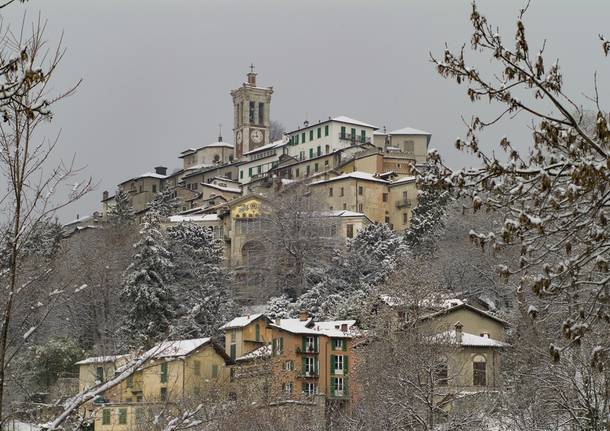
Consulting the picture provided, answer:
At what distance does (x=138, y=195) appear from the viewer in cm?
13562

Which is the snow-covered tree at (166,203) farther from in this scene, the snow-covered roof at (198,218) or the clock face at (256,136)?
the clock face at (256,136)

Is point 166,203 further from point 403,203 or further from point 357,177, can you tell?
point 403,203

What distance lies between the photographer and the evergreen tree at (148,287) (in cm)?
7019

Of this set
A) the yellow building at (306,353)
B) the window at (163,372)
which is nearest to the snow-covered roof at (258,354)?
the yellow building at (306,353)

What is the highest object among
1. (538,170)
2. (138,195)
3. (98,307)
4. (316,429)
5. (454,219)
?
(138,195)

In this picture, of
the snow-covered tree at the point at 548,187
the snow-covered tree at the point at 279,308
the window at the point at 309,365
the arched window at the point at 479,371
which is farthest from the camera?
the snow-covered tree at the point at 279,308

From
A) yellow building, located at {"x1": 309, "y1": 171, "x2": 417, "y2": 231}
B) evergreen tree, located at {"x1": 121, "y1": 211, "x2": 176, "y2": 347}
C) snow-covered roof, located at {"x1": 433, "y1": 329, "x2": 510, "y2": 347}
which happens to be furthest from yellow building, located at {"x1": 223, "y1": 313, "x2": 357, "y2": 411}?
yellow building, located at {"x1": 309, "y1": 171, "x2": 417, "y2": 231}

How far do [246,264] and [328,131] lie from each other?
3136cm

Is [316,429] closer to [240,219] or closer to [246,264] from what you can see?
[246,264]

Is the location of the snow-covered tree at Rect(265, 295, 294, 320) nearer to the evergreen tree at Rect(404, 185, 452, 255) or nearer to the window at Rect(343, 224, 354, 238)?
the evergreen tree at Rect(404, 185, 452, 255)

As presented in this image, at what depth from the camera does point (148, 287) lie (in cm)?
7206

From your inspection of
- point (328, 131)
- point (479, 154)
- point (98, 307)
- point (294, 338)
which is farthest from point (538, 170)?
point (328, 131)

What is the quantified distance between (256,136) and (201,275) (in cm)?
6400

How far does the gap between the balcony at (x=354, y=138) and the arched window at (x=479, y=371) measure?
222 ft
